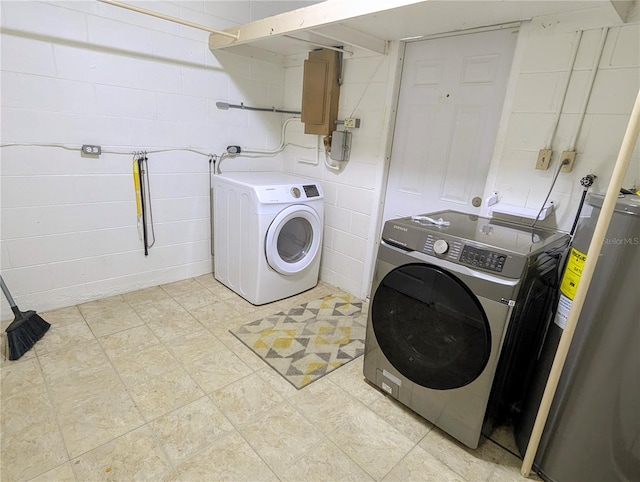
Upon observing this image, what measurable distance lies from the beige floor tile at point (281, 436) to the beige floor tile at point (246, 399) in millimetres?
42

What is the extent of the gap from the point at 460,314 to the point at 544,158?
0.98 m

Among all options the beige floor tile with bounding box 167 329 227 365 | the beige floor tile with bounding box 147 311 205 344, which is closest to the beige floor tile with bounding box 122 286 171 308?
the beige floor tile with bounding box 147 311 205 344

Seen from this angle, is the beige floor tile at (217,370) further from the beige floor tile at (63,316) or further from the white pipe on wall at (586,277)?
the white pipe on wall at (586,277)

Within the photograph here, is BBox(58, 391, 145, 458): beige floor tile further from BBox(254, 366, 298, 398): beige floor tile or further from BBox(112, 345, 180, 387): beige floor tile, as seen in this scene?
BBox(254, 366, 298, 398): beige floor tile

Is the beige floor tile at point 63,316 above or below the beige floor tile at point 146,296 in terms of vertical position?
below

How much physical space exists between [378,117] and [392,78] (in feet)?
0.88

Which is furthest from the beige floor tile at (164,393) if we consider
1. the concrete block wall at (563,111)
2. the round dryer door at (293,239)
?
the concrete block wall at (563,111)

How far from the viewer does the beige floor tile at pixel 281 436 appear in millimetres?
1426

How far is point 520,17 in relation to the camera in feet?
5.67

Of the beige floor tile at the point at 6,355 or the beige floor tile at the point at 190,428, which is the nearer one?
the beige floor tile at the point at 190,428

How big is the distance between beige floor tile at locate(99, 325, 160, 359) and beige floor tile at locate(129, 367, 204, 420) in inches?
12.6

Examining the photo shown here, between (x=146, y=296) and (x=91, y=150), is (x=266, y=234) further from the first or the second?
(x=91, y=150)

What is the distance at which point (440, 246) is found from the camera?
4.60 ft

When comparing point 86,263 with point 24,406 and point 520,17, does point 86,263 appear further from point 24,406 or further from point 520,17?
point 520,17
